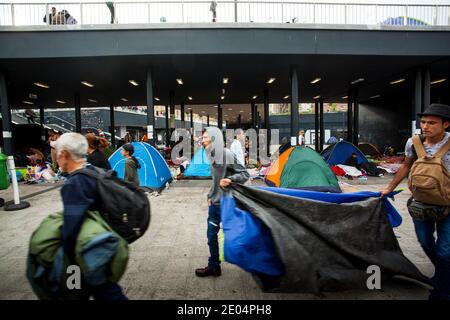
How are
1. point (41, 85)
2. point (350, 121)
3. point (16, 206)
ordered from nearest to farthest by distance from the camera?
point (16, 206), point (41, 85), point (350, 121)

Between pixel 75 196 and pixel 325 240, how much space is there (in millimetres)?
2445

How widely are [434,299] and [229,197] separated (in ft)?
7.34

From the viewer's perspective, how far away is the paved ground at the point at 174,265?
2.93m

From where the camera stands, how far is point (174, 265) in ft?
12.1

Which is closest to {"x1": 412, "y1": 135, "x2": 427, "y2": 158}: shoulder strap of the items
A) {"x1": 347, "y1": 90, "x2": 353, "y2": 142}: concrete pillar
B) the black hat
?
the black hat

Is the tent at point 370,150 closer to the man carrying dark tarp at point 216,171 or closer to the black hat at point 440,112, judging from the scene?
the black hat at point 440,112

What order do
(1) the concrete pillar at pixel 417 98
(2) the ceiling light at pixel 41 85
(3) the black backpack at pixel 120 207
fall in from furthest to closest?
(2) the ceiling light at pixel 41 85
(1) the concrete pillar at pixel 417 98
(3) the black backpack at pixel 120 207

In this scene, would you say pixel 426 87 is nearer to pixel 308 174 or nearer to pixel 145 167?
pixel 308 174

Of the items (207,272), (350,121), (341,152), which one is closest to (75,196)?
(207,272)

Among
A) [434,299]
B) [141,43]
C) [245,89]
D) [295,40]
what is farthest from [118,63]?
[434,299]

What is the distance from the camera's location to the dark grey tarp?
8.63 ft

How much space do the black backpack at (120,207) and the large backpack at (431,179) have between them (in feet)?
8.41

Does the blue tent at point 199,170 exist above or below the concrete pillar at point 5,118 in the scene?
below

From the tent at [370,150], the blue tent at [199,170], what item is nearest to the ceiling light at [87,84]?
the blue tent at [199,170]
